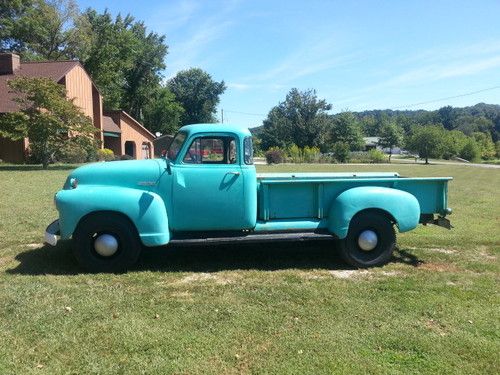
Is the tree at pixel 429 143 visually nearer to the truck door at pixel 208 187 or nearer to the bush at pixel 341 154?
the bush at pixel 341 154

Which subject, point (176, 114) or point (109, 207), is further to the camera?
point (176, 114)

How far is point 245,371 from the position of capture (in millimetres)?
3654

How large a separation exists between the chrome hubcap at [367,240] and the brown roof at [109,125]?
35788 mm

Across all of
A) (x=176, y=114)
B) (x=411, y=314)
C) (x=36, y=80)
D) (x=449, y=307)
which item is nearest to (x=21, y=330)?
(x=411, y=314)

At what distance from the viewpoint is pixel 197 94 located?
87.6 m

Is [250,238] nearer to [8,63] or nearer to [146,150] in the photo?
[8,63]

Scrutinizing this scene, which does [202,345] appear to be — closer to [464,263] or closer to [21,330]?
[21,330]

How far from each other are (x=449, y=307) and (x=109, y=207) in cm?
404

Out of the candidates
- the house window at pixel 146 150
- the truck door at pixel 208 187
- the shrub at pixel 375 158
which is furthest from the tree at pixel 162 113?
the truck door at pixel 208 187

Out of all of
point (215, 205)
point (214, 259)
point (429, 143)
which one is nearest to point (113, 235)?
point (215, 205)

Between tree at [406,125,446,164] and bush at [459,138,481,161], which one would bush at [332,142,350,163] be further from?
bush at [459,138,481,161]

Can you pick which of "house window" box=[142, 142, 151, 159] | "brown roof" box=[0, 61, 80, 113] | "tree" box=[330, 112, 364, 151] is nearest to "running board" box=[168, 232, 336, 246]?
"brown roof" box=[0, 61, 80, 113]

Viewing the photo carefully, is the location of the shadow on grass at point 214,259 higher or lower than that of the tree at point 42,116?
lower

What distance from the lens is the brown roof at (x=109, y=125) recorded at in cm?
3993
